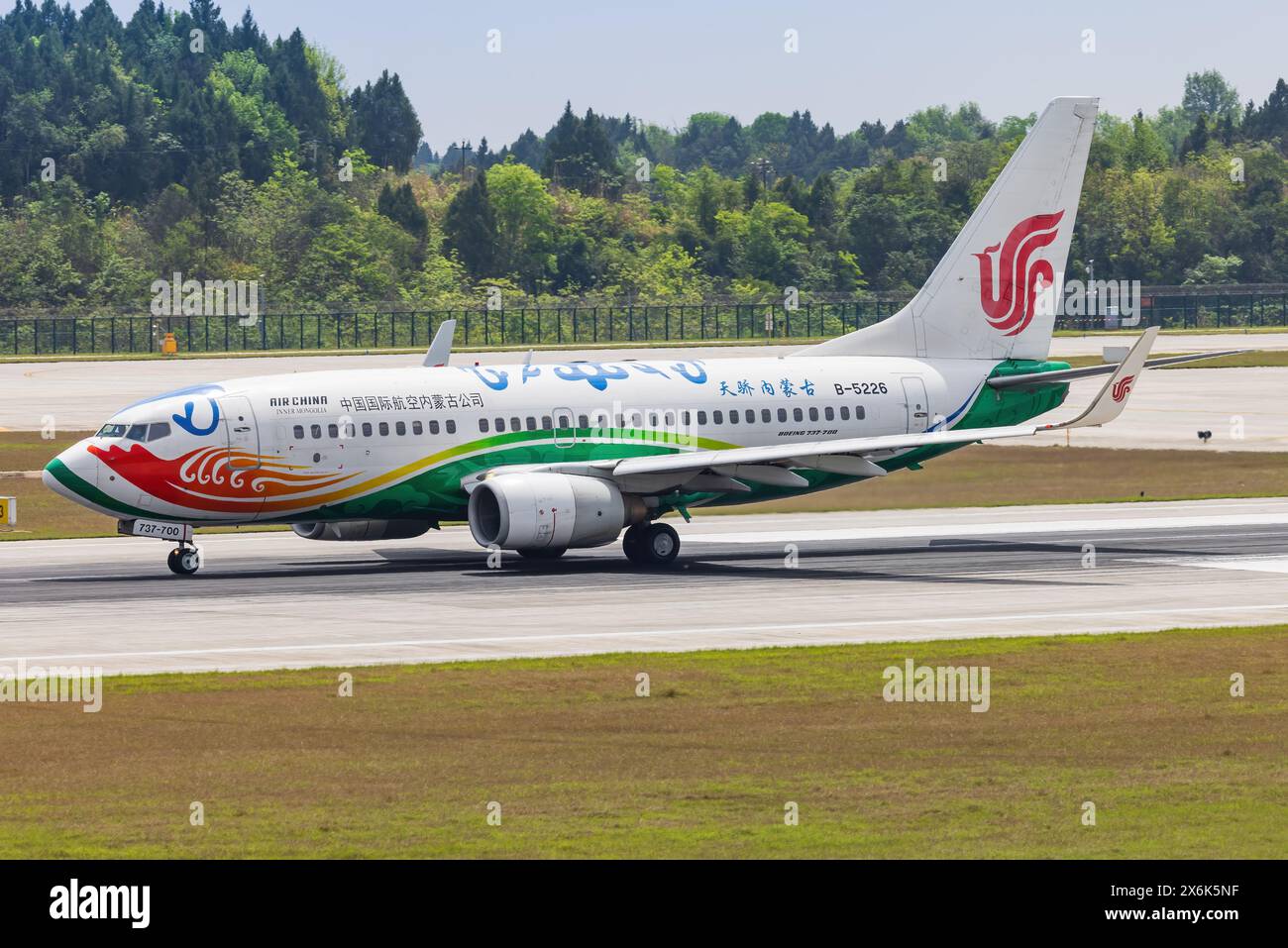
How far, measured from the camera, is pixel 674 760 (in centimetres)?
2603

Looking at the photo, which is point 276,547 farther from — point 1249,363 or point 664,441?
point 1249,363

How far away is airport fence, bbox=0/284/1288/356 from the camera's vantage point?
551 ft

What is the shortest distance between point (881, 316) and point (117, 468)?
135m

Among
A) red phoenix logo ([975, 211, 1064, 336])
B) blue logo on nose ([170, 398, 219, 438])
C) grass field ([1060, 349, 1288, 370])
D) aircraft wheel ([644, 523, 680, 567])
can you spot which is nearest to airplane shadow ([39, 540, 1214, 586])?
aircraft wheel ([644, 523, 680, 567])

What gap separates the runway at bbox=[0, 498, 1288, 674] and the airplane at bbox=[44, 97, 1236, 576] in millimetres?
1605

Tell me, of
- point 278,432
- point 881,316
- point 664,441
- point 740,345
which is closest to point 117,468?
point 278,432

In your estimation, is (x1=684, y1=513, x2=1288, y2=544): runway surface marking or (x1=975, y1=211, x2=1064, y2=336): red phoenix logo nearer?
(x1=975, y1=211, x2=1064, y2=336): red phoenix logo

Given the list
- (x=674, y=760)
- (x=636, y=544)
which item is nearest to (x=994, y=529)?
(x=636, y=544)

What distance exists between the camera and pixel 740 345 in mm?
159250

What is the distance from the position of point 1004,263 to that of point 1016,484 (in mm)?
15556

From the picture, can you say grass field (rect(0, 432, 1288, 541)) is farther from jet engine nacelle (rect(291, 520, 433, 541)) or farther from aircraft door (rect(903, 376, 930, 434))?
jet engine nacelle (rect(291, 520, 433, 541))

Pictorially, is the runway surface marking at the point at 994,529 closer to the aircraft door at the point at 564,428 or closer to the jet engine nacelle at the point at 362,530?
the aircraft door at the point at 564,428

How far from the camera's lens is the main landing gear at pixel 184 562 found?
49094mm

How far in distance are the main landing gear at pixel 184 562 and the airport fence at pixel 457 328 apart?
114569 millimetres
